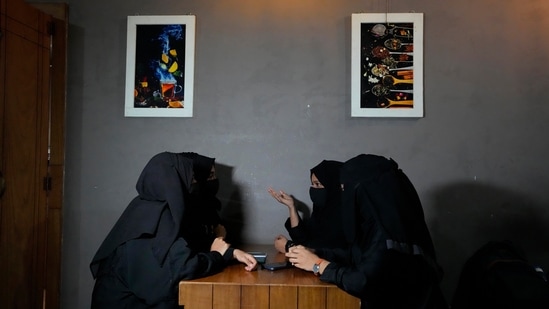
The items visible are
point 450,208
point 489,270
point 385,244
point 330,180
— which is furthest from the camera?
point 450,208

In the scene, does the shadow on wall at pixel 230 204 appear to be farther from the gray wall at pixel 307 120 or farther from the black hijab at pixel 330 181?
the black hijab at pixel 330 181

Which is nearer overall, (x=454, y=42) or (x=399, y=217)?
(x=399, y=217)

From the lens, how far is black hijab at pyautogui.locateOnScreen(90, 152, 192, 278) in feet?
6.23

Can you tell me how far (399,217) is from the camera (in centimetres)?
181

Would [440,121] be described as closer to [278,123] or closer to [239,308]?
[278,123]

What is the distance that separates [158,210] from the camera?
194 cm

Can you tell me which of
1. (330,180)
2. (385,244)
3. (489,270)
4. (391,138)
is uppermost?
(391,138)

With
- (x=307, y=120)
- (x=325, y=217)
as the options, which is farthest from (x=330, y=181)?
(x=307, y=120)

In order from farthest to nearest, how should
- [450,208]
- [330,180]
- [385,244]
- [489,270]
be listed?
[450,208]
[330,180]
[489,270]
[385,244]

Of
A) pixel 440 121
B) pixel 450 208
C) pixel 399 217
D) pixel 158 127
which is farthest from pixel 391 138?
pixel 158 127

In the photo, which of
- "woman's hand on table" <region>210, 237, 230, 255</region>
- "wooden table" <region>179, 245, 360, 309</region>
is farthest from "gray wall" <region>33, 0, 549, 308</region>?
"wooden table" <region>179, 245, 360, 309</region>

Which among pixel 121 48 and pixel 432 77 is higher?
pixel 121 48

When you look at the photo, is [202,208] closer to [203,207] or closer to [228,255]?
[203,207]

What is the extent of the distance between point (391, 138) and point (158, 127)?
56.4 inches
